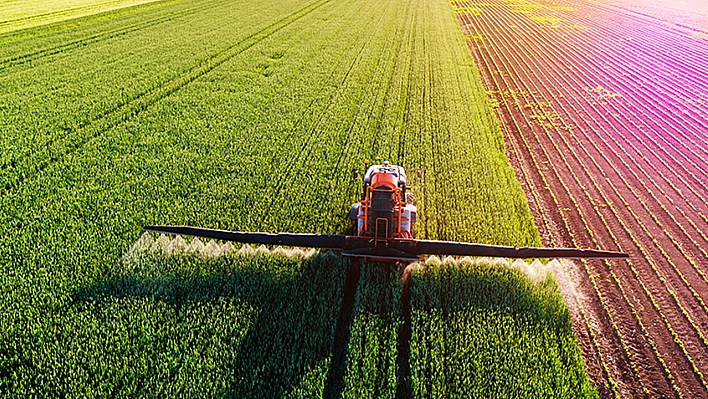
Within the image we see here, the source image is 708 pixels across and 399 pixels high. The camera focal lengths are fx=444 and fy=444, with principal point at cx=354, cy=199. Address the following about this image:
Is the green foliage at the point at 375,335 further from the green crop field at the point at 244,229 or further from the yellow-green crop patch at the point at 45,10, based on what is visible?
the yellow-green crop patch at the point at 45,10

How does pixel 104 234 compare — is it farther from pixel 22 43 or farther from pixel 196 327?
pixel 22 43

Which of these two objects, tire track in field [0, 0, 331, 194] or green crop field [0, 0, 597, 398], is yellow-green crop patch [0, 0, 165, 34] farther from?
tire track in field [0, 0, 331, 194]

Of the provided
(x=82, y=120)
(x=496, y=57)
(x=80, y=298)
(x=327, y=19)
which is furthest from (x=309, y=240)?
(x=327, y=19)

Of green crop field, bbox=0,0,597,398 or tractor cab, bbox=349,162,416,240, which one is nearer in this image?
green crop field, bbox=0,0,597,398

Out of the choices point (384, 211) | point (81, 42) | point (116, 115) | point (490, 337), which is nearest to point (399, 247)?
point (384, 211)

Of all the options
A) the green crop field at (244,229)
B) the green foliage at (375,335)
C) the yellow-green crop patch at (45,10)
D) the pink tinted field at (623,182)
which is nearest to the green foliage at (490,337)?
the green crop field at (244,229)

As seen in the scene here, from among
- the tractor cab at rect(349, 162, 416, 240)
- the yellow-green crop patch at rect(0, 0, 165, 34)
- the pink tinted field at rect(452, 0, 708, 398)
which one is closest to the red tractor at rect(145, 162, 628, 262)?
the tractor cab at rect(349, 162, 416, 240)
